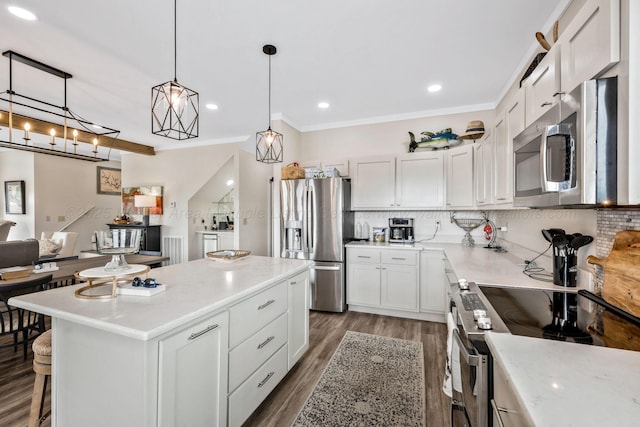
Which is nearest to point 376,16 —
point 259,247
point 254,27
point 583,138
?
point 254,27

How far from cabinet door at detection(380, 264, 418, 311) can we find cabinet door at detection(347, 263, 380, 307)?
76mm

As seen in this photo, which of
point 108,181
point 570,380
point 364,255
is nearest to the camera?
point 570,380

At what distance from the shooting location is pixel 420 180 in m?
3.54

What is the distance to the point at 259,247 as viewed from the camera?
5.59 metres

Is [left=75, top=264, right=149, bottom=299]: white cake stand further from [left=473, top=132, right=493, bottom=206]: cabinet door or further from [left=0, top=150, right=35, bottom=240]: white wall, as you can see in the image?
[left=0, top=150, right=35, bottom=240]: white wall

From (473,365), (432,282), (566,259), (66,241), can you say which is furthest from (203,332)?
(66,241)

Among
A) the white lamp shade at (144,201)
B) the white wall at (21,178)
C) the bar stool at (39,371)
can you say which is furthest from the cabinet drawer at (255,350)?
the white wall at (21,178)

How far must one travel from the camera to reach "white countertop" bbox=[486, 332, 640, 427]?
1.90 ft

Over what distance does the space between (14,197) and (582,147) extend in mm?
9066

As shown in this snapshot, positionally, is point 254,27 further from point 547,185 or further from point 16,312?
point 16,312

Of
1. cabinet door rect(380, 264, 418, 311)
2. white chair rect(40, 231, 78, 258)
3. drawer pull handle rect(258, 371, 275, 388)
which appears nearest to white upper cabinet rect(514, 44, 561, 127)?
cabinet door rect(380, 264, 418, 311)

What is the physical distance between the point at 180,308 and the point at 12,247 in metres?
2.80

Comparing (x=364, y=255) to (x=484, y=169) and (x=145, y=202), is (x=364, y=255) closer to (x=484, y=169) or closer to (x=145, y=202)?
(x=484, y=169)

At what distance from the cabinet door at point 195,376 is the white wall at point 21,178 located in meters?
7.00
